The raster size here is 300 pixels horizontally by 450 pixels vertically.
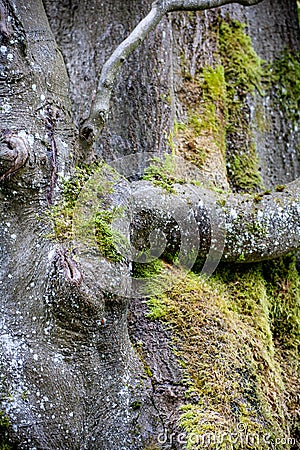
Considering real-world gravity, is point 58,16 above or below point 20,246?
above

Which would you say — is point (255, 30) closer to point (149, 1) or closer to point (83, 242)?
point (149, 1)

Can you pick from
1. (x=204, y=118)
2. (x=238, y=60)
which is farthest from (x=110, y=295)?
(x=238, y=60)

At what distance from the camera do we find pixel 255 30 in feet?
7.60

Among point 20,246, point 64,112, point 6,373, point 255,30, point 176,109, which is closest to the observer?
point 6,373

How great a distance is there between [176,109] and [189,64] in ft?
0.74

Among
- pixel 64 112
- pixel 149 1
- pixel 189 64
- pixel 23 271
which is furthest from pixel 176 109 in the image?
pixel 23 271
